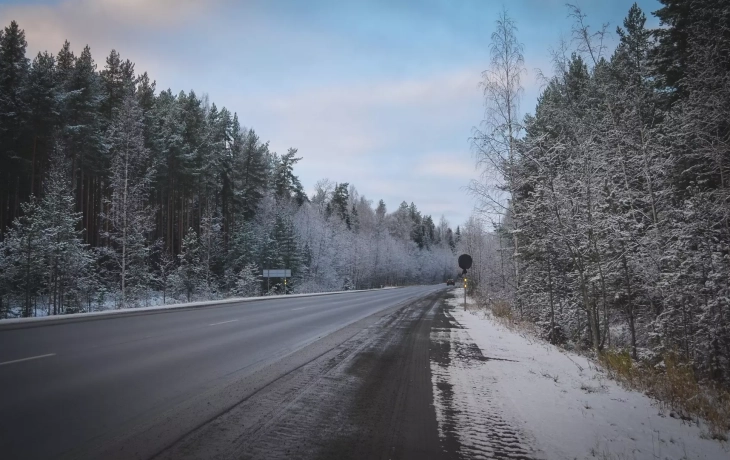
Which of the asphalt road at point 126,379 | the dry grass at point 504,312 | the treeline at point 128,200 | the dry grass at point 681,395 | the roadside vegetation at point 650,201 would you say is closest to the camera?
the asphalt road at point 126,379

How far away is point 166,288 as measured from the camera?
96.6 ft

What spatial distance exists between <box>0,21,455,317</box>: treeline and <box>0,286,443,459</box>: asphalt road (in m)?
11.8

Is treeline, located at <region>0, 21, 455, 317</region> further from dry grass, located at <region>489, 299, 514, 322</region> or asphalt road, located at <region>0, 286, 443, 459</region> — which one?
dry grass, located at <region>489, 299, 514, 322</region>

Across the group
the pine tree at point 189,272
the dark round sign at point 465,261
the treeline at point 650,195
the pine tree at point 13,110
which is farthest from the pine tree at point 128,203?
the treeline at point 650,195

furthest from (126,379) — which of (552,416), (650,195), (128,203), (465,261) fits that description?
(128,203)

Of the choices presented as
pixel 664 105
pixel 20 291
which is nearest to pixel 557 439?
pixel 664 105

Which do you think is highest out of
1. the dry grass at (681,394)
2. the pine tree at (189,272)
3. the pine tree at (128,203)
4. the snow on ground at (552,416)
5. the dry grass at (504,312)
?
the pine tree at (128,203)

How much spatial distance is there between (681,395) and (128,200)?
27615 mm

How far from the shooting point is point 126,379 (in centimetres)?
573

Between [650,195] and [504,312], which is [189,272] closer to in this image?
[504,312]

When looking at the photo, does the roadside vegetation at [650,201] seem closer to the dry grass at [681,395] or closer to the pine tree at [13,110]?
the dry grass at [681,395]

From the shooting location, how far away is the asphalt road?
3686mm

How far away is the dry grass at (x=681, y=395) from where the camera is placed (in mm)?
4930

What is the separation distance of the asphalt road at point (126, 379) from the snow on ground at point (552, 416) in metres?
2.89
